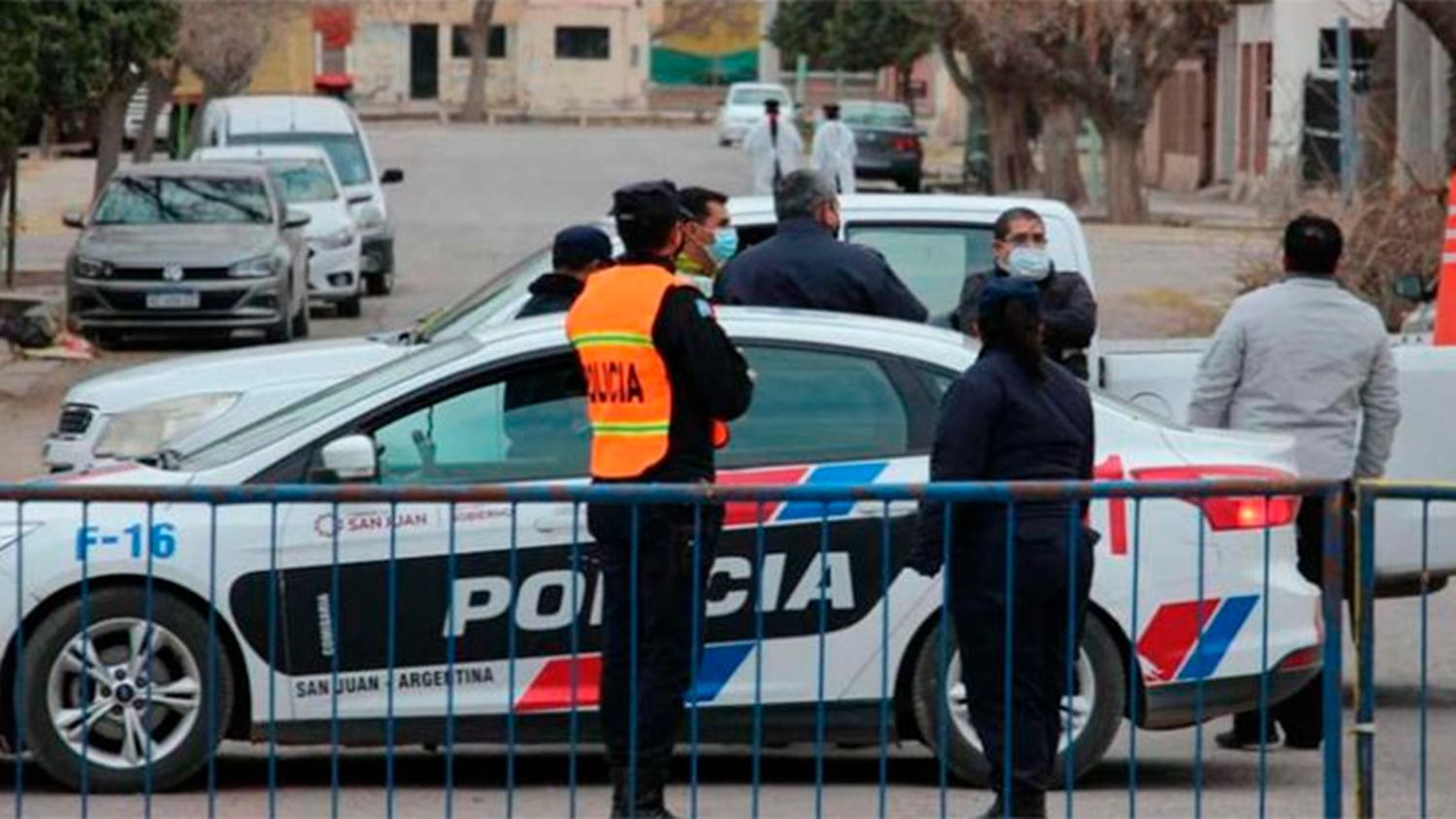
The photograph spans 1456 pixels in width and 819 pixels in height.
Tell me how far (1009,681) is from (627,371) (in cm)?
138

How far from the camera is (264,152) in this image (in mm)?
30453

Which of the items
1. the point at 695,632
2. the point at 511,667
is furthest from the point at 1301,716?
the point at 511,667

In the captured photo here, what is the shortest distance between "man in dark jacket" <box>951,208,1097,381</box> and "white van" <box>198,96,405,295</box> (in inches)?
757

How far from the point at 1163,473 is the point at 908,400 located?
0.82m

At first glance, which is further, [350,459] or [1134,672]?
[350,459]

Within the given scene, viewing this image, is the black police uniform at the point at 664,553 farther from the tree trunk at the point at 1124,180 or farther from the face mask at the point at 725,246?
the tree trunk at the point at 1124,180

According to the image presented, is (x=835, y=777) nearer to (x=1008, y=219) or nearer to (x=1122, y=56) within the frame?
(x=1008, y=219)

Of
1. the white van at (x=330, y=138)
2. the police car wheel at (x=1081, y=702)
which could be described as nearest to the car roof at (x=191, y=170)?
the white van at (x=330, y=138)

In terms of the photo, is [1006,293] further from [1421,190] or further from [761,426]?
[1421,190]

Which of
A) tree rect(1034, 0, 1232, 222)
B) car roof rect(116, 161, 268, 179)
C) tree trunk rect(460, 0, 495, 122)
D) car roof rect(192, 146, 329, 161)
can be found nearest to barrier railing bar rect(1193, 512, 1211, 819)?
car roof rect(116, 161, 268, 179)

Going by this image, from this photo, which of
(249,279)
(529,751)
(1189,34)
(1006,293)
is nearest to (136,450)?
(529,751)

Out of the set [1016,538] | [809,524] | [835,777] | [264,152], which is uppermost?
[264,152]

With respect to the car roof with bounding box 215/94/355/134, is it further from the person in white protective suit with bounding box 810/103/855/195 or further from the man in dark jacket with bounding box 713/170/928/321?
the man in dark jacket with bounding box 713/170/928/321

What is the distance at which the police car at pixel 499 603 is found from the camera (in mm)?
8992
